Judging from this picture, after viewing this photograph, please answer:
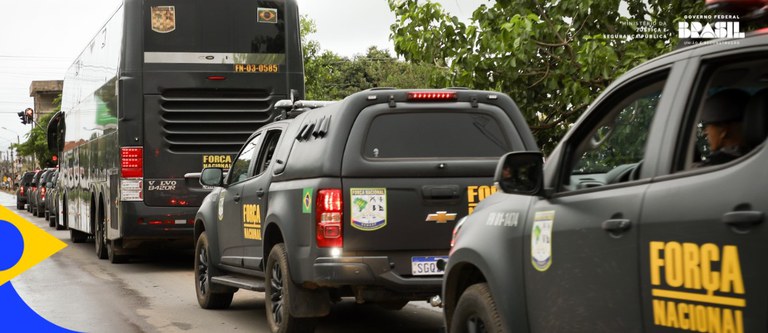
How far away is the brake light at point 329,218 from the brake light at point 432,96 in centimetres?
95

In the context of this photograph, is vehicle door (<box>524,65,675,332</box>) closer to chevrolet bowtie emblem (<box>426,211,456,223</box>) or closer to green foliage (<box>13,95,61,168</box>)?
chevrolet bowtie emblem (<box>426,211,456,223</box>)

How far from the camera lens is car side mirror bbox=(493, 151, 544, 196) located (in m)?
5.14

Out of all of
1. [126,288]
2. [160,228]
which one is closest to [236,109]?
[160,228]

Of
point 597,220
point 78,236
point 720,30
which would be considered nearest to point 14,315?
point 597,220

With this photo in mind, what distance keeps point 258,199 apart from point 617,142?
5279 mm

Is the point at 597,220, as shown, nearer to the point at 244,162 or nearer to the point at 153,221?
the point at 244,162

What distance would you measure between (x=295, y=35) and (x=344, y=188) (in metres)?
9.16

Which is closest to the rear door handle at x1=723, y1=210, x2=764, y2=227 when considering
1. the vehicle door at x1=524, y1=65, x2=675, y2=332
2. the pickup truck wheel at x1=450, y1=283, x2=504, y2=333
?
the vehicle door at x1=524, y1=65, x2=675, y2=332

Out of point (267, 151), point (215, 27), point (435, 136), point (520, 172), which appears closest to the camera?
point (520, 172)

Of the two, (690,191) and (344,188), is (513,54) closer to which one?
(344,188)

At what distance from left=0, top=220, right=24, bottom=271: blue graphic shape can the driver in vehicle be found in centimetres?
243

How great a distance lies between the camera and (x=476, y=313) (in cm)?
577

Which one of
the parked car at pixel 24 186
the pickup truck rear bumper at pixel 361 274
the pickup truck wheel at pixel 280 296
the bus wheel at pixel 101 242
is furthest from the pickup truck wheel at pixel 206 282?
the parked car at pixel 24 186

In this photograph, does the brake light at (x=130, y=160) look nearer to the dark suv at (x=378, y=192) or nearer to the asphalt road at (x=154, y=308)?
the asphalt road at (x=154, y=308)
